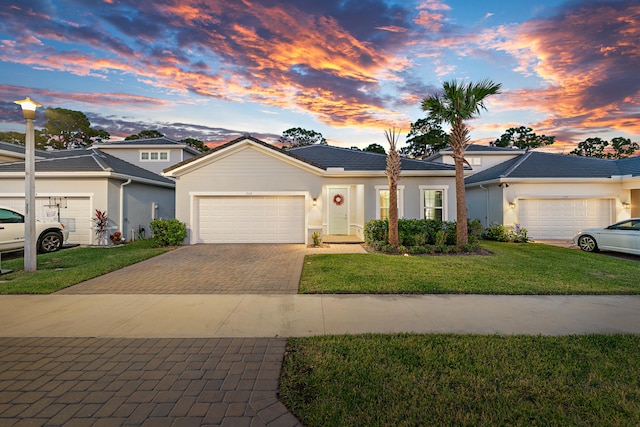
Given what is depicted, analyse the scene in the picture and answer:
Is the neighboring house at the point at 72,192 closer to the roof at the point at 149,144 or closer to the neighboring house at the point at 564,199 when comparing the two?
the roof at the point at 149,144

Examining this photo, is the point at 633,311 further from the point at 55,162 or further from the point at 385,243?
the point at 55,162

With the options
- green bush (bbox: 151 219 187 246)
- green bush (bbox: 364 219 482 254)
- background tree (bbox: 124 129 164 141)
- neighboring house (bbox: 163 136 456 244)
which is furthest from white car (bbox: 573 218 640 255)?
background tree (bbox: 124 129 164 141)

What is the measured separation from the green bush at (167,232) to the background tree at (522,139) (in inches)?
1563

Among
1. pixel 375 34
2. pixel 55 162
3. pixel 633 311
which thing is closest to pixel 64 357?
pixel 633 311

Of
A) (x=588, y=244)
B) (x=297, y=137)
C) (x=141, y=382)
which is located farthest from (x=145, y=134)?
(x=588, y=244)

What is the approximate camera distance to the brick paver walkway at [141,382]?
2445 mm

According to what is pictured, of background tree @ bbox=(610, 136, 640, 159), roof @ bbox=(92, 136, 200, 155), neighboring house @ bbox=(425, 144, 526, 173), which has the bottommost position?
neighboring house @ bbox=(425, 144, 526, 173)

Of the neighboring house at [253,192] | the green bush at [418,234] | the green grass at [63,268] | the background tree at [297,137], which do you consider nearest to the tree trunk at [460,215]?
the green bush at [418,234]

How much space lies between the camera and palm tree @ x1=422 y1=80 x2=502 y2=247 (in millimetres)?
10875

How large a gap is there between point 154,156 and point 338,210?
600 inches

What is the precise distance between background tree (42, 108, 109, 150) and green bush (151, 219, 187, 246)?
36682 millimetres

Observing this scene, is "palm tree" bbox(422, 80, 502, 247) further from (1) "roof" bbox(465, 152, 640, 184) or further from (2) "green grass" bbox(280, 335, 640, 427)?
(2) "green grass" bbox(280, 335, 640, 427)

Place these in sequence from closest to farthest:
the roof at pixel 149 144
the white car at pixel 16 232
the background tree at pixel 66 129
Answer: the white car at pixel 16 232 → the roof at pixel 149 144 → the background tree at pixel 66 129

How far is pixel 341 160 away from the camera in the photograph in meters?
15.6
